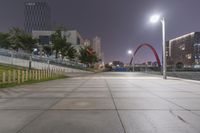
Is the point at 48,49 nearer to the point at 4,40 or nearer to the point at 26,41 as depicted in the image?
the point at 26,41

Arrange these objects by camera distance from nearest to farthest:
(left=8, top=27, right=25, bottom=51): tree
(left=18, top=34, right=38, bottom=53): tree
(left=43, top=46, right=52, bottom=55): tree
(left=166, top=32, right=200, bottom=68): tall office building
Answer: (left=18, top=34, right=38, bottom=53): tree, (left=8, top=27, right=25, bottom=51): tree, (left=43, top=46, right=52, bottom=55): tree, (left=166, top=32, right=200, bottom=68): tall office building

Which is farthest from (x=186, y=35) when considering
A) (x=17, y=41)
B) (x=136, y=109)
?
(x=136, y=109)

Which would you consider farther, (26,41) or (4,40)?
(26,41)

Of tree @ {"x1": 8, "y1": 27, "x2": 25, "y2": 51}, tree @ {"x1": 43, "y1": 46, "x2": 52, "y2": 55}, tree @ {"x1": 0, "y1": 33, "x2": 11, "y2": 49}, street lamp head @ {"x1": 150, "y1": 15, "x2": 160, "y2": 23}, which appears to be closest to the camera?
street lamp head @ {"x1": 150, "y1": 15, "x2": 160, "y2": 23}

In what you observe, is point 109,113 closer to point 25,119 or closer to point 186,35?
point 25,119

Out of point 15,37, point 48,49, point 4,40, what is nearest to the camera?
point 4,40

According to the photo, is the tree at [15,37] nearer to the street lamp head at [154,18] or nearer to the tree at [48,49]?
the tree at [48,49]

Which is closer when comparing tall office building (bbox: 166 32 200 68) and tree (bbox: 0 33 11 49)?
tree (bbox: 0 33 11 49)

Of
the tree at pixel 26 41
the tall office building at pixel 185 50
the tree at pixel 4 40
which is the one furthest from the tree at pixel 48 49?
the tall office building at pixel 185 50

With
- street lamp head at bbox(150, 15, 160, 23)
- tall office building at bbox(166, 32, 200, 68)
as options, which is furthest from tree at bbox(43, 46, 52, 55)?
tall office building at bbox(166, 32, 200, 68)

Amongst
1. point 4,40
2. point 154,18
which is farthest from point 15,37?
point 154,18

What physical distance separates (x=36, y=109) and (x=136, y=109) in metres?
3.59

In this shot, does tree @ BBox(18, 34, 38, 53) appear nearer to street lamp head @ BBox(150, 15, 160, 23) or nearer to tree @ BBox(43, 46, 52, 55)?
tree @ BBox(43, 46, 52, 55)

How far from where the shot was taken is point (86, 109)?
7.46 m
